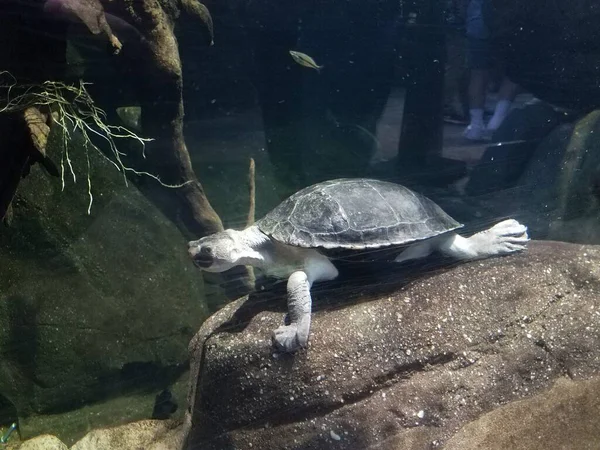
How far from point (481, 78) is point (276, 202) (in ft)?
7.42

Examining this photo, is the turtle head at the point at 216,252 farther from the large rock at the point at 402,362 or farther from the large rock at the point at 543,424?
the large rock at the point at 543,424

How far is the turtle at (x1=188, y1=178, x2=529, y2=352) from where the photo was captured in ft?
8.73

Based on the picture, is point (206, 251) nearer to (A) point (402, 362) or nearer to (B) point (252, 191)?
(A) point (402, 362)

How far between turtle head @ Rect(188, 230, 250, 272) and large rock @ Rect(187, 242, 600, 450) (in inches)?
15.2

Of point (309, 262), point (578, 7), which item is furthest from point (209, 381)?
point (578, 7)

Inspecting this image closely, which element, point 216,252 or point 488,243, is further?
point 488,243

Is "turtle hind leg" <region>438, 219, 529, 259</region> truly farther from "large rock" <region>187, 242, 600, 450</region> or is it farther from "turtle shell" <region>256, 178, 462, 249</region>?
"large rock" <region>187, 242, 600, 450</region>

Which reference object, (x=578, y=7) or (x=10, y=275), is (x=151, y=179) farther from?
(x=578, y=7)

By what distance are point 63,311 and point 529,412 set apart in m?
3.24

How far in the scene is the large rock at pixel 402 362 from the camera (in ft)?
7.13

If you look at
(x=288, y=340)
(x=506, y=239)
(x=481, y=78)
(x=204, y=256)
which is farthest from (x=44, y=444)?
(x=481, y=78)

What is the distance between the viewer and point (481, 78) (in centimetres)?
407

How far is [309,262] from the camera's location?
2.76 metres


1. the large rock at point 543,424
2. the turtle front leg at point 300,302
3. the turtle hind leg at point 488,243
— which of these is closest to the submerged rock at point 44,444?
the turtle front leg at point 300,302
